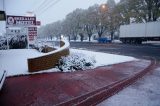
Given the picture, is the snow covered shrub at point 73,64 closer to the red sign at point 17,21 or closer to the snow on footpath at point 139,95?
the snow on footpath at point 139,95

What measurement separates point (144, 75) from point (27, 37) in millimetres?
17802

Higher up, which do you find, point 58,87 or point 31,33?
point 31,33

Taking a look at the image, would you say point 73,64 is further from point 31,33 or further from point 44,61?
point 31,33

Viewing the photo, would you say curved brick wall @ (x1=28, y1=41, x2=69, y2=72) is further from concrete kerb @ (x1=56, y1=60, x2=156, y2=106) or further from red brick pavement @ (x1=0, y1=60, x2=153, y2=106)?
concrete kerb @ (x1=56, y1=60, x2=156, y2=106)

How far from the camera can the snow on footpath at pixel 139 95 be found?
6623 millimetres

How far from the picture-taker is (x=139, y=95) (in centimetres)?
736

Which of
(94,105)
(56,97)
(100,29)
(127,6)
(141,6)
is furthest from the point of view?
(100,29)

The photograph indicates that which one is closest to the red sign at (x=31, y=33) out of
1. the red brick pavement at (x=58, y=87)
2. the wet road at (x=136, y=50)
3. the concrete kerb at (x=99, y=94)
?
the wet road at (x=136, y=50)

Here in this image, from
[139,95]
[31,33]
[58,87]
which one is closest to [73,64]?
[58,87]

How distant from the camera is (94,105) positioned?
6504 mm

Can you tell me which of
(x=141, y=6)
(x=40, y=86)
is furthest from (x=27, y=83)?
(x=141, y=6)

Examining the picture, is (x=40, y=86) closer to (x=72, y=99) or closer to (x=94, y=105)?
(x=72, y=99)

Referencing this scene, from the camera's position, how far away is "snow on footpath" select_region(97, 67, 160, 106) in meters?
6.62

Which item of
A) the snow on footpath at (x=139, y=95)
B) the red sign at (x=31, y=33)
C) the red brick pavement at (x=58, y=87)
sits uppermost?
the red sign at (x=31, y=33)
